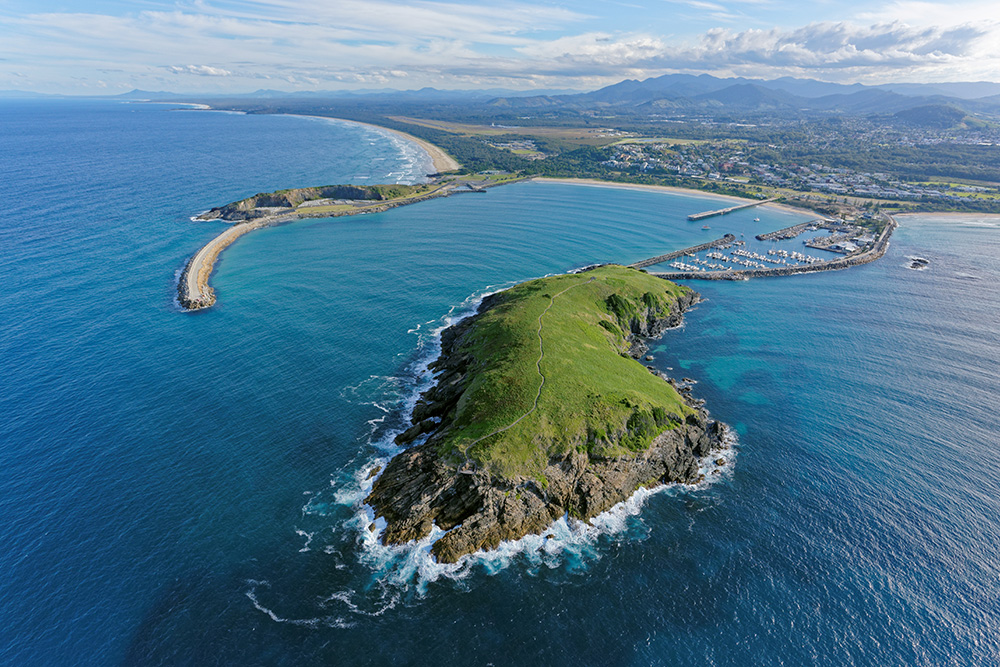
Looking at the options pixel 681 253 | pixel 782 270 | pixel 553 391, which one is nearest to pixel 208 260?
pixel 553 391

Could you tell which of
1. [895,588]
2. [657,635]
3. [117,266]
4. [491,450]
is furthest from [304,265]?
[895,588]

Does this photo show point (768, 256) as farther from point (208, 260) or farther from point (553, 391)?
point (208, 260)

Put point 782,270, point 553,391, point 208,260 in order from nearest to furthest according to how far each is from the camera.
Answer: point 553,391
point 208,260
point 782,270

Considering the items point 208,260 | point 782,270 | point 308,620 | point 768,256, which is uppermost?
point 768,256

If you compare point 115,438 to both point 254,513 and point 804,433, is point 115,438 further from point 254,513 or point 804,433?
point 804,433

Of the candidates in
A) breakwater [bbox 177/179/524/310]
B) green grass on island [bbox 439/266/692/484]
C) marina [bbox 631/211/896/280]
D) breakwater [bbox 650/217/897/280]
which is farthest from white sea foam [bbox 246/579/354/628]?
marina [bbox 631/211/896/280]

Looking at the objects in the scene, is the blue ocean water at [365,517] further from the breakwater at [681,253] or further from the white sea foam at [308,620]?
the breakwater at [681,253]
